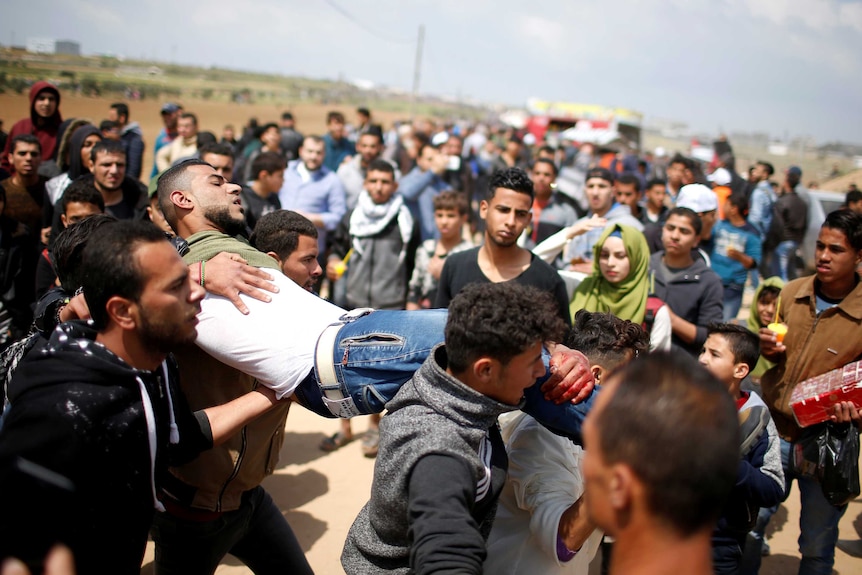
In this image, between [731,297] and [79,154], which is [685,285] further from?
[79,154]

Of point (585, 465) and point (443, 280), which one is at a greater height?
point (585, 465)

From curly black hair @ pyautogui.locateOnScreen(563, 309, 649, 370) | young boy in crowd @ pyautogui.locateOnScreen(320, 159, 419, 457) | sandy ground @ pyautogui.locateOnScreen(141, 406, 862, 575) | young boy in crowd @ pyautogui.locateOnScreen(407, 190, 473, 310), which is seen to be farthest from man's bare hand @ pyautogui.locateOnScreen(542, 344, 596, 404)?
young boy in crowd @ pyautogui.locateOnScreen(320, 159, 419, 457)

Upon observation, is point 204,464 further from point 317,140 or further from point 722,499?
point 317,140

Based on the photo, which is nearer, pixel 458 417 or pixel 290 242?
pixel 458 417

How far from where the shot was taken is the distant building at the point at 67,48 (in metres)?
16.6

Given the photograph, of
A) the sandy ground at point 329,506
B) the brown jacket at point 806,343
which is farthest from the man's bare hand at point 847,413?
the sandy ground at point 329,506

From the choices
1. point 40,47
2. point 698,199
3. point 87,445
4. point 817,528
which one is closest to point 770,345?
point 817,528

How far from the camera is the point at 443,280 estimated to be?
3.88m

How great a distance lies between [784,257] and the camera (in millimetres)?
9367

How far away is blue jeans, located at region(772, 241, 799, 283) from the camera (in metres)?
9.36

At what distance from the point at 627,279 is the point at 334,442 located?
2.81m

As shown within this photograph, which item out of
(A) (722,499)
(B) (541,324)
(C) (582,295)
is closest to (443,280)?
(C) (582,295)

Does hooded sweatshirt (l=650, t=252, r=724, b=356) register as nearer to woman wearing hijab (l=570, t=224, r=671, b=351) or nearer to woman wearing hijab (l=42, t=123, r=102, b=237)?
woman wearing hijab (l=570, t=224, r=671, b=351)

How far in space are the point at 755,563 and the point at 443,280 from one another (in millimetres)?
2469
